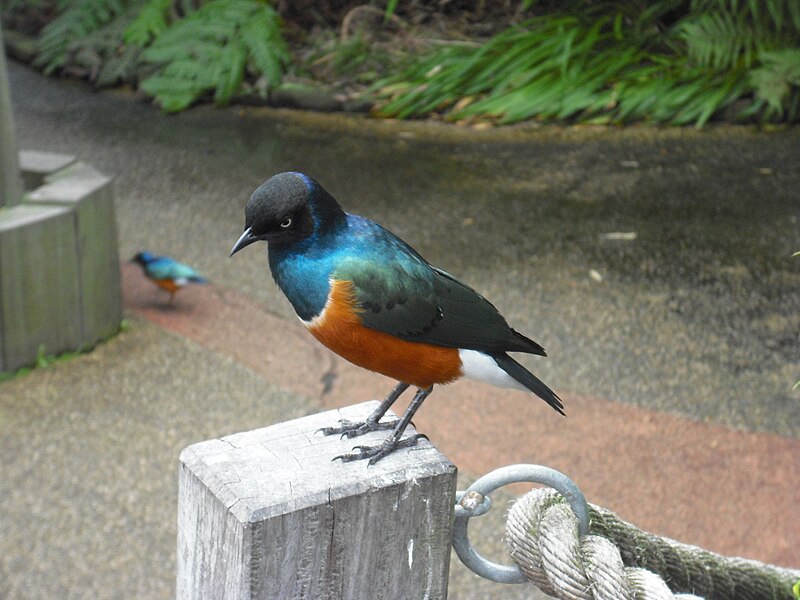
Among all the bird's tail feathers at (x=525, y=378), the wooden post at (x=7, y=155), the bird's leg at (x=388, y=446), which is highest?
the bird's leg at (x=388, y=446)

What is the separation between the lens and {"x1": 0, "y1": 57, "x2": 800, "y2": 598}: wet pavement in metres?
3.87

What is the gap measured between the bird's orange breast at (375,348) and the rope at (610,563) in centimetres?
35

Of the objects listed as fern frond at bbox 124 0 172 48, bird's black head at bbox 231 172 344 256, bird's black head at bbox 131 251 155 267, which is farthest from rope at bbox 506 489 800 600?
fern frond at bbox 124 0 172 48

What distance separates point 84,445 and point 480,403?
163cm

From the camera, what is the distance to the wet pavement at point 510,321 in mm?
3871

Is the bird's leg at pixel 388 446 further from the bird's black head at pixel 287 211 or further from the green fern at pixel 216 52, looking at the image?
the green fern at pixel 216 52

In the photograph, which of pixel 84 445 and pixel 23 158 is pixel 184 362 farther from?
pixel 23 158

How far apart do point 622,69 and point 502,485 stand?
6.77 m

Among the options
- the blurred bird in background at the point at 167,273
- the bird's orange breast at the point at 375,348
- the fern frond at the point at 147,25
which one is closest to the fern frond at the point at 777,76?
the blurred bird in background at the point at 167,273

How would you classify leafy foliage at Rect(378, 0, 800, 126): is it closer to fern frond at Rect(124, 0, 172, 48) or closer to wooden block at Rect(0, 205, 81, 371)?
fern frond at Rect(124, 0, 172, 48)

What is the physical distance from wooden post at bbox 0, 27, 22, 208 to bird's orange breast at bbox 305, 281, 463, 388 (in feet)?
10.4

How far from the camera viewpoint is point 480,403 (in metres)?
4.54

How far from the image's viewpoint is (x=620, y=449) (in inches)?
165

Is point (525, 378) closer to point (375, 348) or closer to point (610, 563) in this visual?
point (375, 348)
